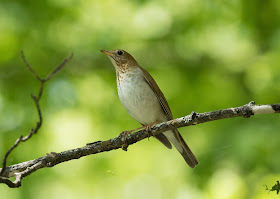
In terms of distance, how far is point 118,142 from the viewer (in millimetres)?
4273

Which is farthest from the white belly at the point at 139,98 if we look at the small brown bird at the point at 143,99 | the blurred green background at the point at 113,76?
the blurred green background at the point at 113,76

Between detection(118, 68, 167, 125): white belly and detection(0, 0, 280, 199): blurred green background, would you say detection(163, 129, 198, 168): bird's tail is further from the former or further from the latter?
detection(0, 0, 280, 199): blurred green background

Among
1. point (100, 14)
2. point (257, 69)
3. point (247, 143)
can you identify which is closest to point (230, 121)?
point (247, 143)

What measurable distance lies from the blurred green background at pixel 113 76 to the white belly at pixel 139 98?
1065 mm

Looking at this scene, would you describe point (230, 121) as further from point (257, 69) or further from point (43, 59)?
point (43, 59)

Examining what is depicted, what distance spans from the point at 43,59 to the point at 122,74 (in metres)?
2.51

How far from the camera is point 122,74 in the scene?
571cm

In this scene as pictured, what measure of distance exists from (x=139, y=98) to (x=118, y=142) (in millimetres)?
1299

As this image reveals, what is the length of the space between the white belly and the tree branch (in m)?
1.11

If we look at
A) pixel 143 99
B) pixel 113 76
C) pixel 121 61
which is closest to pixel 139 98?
pixel 143 99

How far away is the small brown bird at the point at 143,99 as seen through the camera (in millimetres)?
5465

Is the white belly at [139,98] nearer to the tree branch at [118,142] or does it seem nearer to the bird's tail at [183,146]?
the bird's tail at [183,146]

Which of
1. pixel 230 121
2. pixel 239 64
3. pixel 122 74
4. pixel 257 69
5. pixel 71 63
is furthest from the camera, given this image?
pixel 71 63

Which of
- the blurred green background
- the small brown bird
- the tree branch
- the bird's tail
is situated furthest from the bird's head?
the tree branch
